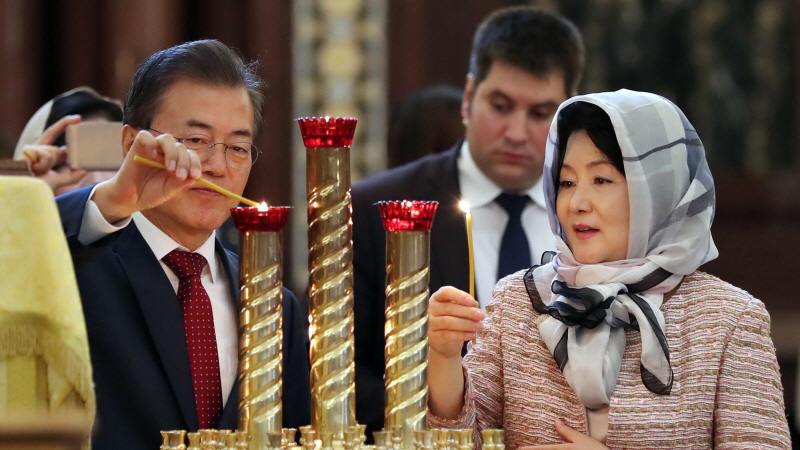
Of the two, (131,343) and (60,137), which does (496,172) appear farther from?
(131,343)

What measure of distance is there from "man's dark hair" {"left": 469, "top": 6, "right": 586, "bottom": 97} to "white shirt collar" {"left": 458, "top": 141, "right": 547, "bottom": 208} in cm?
30

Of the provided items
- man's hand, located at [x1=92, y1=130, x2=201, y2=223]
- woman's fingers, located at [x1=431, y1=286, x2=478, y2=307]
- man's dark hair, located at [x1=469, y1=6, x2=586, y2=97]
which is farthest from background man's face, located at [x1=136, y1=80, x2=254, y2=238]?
man's dark hair, located at [x1=469, y1=6, x2=586, y2=97]

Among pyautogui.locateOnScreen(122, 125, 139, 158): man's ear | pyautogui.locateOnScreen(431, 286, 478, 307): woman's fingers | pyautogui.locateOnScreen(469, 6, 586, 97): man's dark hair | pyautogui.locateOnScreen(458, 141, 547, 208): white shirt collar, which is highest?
pyautogui.locateOnScreen(469, 6, 586, 97): man's dark hair

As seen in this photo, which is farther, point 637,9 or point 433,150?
point 637,9

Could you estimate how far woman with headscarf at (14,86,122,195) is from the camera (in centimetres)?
334

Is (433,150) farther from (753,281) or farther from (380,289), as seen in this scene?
(753,281)

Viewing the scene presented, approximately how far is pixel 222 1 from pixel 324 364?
4.31 m

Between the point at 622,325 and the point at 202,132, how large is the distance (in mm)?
974

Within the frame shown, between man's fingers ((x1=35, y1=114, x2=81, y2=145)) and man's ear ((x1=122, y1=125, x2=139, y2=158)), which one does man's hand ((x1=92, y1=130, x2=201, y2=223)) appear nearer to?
man's ear ((x1=122, y1=125, x2=139, y2=158))

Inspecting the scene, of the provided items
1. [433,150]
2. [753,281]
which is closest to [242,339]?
[433,150]

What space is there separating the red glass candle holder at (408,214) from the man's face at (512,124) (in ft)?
5.38

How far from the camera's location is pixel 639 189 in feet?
8.27

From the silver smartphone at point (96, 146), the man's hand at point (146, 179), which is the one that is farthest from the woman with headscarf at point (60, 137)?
the man's hand at point (146, 179)

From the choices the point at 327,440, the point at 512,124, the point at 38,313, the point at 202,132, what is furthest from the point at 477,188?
the point at 38,313
